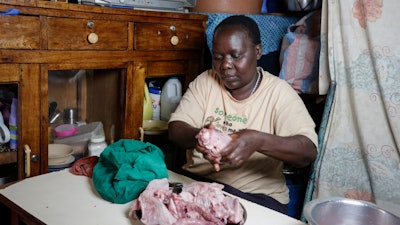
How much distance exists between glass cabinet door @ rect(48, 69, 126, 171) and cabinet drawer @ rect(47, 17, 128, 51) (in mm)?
149

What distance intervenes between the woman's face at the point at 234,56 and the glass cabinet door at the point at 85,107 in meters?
0.63

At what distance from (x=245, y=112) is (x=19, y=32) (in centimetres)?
96

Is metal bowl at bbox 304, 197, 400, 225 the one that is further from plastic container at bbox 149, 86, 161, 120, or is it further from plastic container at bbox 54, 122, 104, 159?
plastic container at bbox 149, 86, 161, 120

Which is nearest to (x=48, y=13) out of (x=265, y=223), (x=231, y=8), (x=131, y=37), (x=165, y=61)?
(x=131, y=37)

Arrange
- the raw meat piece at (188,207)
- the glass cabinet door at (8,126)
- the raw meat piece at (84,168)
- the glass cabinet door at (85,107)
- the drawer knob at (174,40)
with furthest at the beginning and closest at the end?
the drawer knob at (174,40), the glass cabinet door at (85,107), the glass cabinet door at (8,126), the raw meat piece at (84,168), the raw meat piece at (188,207)

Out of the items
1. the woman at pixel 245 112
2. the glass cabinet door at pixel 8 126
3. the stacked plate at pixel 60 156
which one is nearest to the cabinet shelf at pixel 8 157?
the glass cabinet door at pixel 8 126

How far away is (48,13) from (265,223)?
123cm

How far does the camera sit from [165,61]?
2340 mm

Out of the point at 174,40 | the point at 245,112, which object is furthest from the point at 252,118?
the point at 174,40

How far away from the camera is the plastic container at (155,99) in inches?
97.6

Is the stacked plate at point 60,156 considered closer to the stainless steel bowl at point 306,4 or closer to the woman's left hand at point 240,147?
the woman's left hand at point 240,147

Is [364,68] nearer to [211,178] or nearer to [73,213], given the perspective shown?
[211,178]

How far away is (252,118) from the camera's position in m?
1.74

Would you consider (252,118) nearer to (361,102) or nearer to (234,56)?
(234,56)
